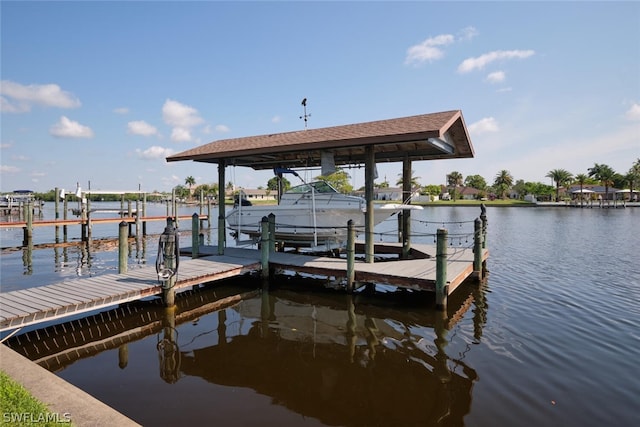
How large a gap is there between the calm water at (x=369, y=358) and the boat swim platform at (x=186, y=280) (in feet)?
1.98

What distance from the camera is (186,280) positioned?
335 inches

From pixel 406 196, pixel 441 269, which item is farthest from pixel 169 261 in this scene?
pixel 406 196

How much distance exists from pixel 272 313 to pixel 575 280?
30.6 ft

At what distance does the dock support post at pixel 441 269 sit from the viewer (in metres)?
7.65

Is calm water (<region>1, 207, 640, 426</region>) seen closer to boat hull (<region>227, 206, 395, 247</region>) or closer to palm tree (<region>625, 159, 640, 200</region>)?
boat hull (<region>227, 206, 395, 247</region>)

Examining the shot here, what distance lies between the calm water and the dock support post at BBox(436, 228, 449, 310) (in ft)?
1.03

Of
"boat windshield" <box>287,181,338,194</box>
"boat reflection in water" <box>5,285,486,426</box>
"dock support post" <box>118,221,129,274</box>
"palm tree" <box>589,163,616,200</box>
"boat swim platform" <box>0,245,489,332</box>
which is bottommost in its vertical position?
"boat reflection in water" <box>5,285,486,426</box>

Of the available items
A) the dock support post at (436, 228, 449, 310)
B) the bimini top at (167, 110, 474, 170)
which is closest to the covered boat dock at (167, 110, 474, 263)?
the bimini top at (167, 110, 474, 170)

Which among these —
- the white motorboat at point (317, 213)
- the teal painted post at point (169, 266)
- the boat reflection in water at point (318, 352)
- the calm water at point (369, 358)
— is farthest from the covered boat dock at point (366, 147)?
the teal painted post at point (169, 266)

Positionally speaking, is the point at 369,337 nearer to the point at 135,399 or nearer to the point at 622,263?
the point at 135,399

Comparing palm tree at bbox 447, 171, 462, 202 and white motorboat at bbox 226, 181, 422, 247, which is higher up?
palm tree at bbox 447, 171, 462, 202

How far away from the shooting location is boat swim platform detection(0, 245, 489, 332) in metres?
6.34

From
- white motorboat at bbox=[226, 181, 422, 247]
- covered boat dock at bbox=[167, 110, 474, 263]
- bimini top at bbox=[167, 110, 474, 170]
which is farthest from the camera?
white motorboat at bbox=[226, 181, 422, 247]

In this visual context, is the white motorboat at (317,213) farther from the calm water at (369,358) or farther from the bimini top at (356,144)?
the calm water at (369,358)
